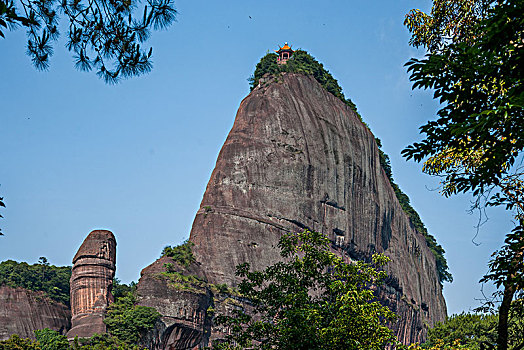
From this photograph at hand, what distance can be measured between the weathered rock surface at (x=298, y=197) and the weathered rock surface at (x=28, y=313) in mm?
8703

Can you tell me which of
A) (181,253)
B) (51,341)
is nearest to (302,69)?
(181,253)

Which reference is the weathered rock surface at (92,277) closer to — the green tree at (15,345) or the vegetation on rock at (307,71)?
the green tree at (15,345)

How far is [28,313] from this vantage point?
43531 millimetres

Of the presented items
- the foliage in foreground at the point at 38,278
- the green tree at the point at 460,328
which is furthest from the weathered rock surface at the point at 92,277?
the green tree at the point at 460,328

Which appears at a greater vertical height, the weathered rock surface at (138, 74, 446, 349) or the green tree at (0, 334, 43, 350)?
the weathered rock surface at (138, 74, 446, 349)

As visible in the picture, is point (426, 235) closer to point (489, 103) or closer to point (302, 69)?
point (302, 69)

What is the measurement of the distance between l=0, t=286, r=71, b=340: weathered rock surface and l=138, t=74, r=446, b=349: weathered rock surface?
870 centimetres

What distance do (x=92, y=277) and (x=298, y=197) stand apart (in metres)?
21.5

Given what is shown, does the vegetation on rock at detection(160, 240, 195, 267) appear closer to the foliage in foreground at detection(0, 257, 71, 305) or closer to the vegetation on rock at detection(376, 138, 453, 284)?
the foliage in foreground at detection(0, 257, 71, 305)

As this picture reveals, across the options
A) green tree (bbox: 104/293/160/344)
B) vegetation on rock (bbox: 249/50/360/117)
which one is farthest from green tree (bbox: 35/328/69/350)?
vegetation on rock (bbox: 249/50/360/117)

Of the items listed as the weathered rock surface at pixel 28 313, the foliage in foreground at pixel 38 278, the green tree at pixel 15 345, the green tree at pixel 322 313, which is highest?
the foliage in foreground at pixel 38 278

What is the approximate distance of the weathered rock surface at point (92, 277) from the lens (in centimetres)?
3825

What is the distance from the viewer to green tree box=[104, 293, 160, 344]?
36.9m

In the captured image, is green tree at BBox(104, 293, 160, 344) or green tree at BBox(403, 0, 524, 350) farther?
green tree at BBox(104, 293, 160, 344)
